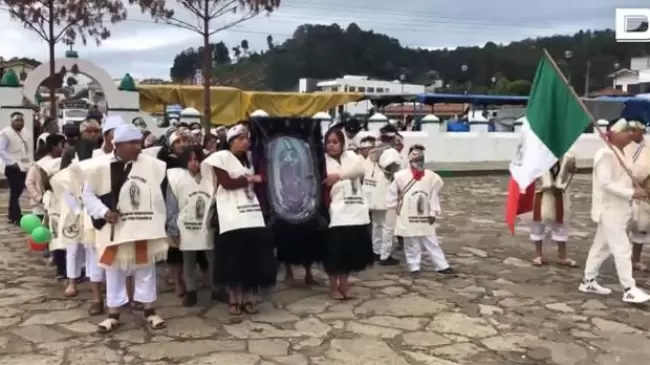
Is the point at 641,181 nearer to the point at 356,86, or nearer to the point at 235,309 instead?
the point at 235,309

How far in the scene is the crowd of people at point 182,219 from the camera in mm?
5539

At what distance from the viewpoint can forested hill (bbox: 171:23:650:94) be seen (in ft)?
196

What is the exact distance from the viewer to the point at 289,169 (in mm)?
6367

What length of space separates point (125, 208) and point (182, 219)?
73cm

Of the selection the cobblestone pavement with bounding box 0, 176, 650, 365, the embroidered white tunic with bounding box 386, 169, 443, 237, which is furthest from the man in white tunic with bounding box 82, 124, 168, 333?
the embroidered white tunic with bounding box 386, 169, 443, 237

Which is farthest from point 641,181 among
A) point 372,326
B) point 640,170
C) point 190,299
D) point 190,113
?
point 190,113

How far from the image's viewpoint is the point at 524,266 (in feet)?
27.0

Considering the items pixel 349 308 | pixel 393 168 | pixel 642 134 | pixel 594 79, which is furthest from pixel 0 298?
pixel 594 79

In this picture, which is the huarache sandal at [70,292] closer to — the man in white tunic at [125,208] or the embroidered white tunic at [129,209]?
the man in white tunic at [125,208]

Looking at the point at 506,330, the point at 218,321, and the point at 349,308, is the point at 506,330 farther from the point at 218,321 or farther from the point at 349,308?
the point at 218,321

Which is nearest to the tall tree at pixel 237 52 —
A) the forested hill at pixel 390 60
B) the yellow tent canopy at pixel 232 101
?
the forested hill at pixel 390 60

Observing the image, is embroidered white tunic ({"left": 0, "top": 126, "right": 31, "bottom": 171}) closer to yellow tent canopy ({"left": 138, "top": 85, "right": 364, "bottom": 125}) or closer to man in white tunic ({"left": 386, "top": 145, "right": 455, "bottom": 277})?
man in white tunic ({"left": 386, "top": 145, "right": 455, "bottom": 277})

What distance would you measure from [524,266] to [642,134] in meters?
1.87

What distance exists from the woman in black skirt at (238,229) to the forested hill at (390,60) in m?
49.2
